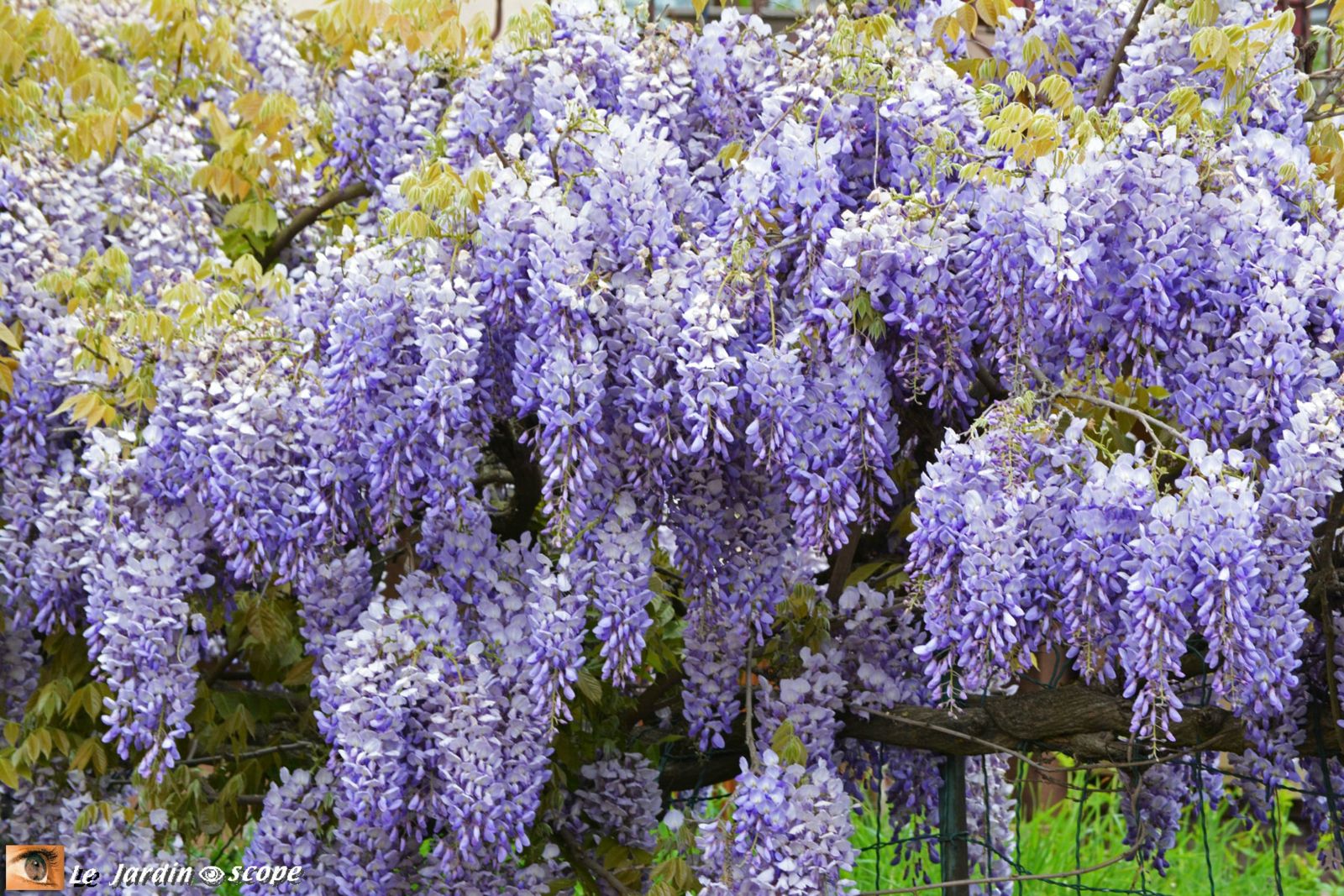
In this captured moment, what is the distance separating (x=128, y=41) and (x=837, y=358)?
271 centimetres

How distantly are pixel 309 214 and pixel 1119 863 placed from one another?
128 inches

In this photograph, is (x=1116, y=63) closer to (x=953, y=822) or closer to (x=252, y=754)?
(x=953, y=822)

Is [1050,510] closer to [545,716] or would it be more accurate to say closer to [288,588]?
[545,716]

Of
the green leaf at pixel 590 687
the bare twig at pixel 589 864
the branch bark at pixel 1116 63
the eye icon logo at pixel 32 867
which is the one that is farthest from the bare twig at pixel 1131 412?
the eye icon logo at pixel 32 867

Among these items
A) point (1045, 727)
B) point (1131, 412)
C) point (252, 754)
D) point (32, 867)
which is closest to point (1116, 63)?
point (1131, 412)

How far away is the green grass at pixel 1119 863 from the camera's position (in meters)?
4.75

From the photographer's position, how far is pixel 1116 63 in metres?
2.80

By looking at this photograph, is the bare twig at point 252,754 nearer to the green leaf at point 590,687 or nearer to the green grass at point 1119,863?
the green leaf at point 590,687

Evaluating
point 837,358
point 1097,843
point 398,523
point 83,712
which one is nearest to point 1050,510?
point 837,358

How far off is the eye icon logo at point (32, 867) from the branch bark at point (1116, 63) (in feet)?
9.73

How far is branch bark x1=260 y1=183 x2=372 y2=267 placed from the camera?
368 cm

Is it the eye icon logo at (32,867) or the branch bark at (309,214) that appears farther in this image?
the branch bark at (309,214)

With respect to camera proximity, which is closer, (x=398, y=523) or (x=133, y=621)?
(x=133, y=621)

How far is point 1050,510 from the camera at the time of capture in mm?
2213
